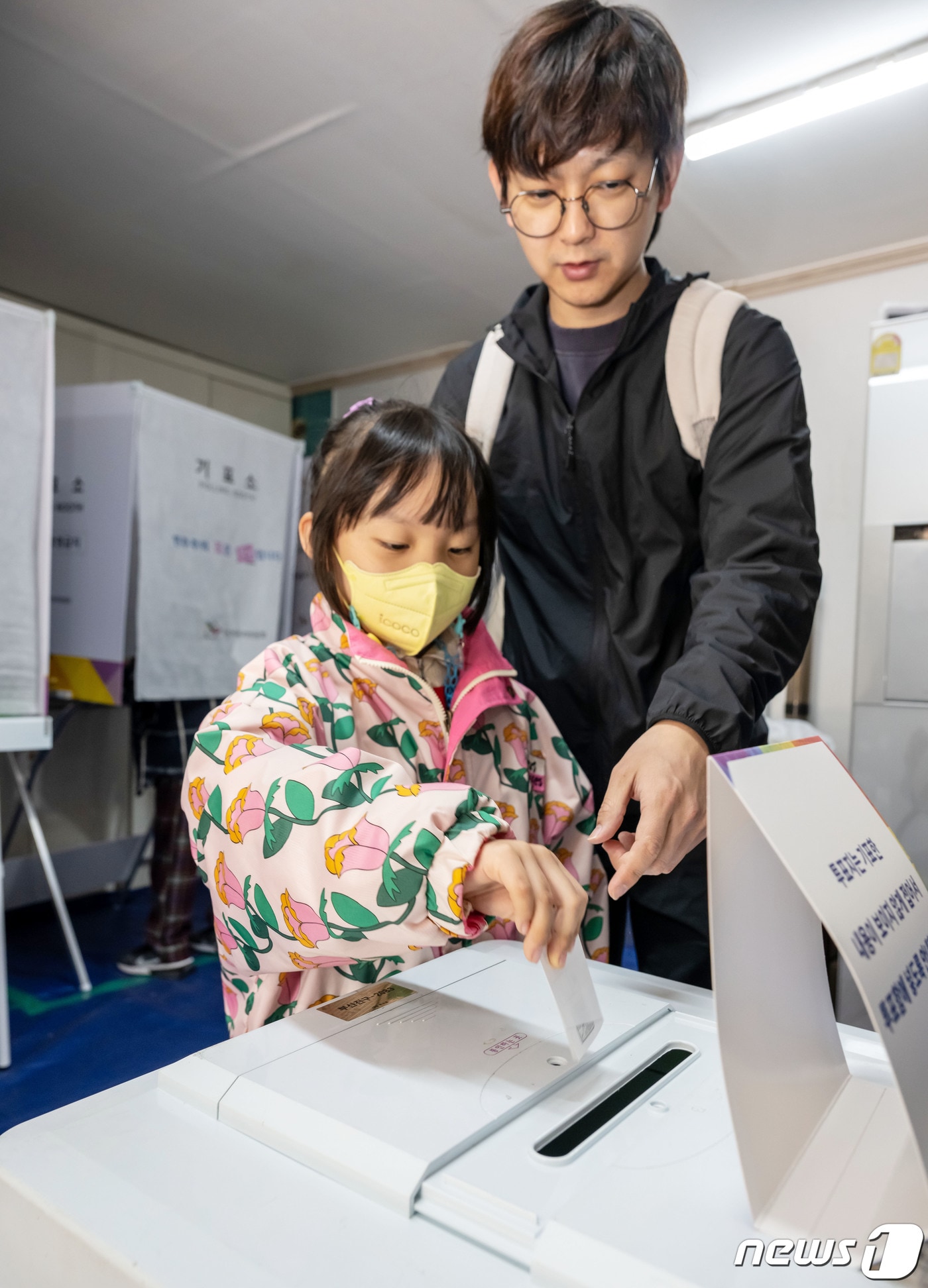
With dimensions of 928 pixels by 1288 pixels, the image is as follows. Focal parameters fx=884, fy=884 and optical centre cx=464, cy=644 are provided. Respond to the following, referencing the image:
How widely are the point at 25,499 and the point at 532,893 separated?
6.05ft

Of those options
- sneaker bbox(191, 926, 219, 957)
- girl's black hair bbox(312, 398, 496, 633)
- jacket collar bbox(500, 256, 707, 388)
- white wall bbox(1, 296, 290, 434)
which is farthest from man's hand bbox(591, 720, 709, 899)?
white wall bbox(1, 296, 290, 434)

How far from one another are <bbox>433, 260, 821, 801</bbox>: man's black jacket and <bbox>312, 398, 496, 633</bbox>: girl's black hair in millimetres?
90

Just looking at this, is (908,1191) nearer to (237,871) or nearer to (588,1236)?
Answer: (588,1236)

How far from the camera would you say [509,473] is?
102 centimetres

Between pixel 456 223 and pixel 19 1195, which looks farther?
pixel 456 223

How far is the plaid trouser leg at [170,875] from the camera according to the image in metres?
2.55

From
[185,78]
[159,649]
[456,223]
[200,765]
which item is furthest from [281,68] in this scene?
[200,765]

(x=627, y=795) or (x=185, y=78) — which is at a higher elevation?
(x=185, y=78)

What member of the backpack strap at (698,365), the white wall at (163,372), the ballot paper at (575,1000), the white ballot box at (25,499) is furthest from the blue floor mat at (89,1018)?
the white wall at (163,372)

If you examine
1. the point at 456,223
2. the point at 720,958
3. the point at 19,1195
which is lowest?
the point at 19,1195

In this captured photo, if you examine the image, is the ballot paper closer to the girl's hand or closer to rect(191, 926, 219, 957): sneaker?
the girl's hand

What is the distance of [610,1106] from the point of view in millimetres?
464

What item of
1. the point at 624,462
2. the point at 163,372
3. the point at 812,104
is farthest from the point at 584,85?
the point at 163,372

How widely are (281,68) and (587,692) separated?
1838 millimetres
